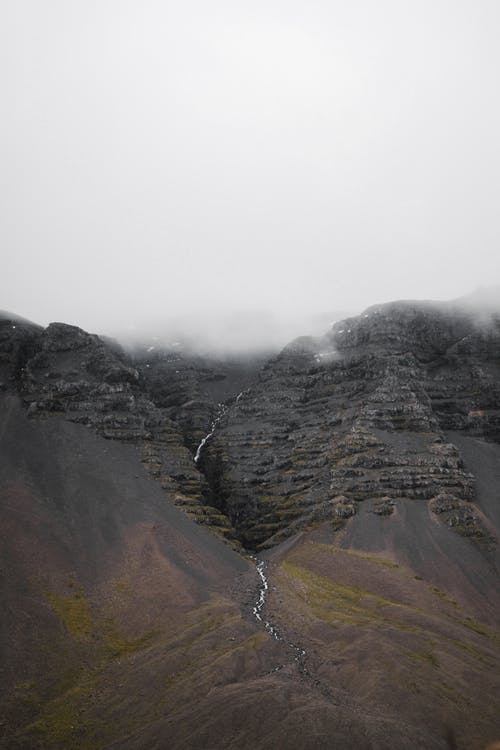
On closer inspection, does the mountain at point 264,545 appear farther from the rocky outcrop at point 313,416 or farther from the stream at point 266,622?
the rocky outcrop at point 313,416

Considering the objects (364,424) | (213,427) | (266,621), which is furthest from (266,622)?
(213,427)

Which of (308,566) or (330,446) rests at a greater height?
(330,446)

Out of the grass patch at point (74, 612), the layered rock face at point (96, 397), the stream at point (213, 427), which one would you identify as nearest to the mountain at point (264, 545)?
the grass patch at point (74, 612)

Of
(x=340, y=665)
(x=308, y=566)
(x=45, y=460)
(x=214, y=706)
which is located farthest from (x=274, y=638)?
(x=45, y=460)

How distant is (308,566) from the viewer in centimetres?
10962

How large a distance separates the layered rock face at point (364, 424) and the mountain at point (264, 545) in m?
0.66

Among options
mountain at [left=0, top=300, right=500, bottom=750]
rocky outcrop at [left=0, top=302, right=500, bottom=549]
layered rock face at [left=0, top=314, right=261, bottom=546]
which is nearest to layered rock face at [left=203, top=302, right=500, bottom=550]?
rocky outcrop at [left=0, top=302, right=500, bottom=549]

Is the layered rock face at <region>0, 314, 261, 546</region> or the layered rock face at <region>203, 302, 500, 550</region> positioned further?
the layered rock face at <region>203, 302, 500, 550</region>

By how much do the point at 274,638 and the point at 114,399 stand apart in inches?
3255

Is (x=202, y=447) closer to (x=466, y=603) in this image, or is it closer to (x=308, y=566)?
(x=308, y=566)

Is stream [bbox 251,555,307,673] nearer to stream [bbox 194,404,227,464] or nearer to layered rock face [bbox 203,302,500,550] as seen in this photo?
layered rock face [bbox 203,302,500,550]

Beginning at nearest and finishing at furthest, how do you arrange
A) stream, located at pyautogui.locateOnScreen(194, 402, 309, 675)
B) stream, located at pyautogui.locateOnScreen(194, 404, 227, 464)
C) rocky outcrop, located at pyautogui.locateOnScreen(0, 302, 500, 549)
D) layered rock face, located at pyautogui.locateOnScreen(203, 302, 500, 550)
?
stream, located at pyautogui.locateOnScreen(194, 402, 309, 675)
layered rock face, located at pyautogui.locateOnScreen(203, 302, 500, 550)
rocky outcrop, located at pyautogui.locateOnScreen(0, 302, 500, 549)
stream, located at pyautogui.locateOnScreen(194, 404, 227, 464)

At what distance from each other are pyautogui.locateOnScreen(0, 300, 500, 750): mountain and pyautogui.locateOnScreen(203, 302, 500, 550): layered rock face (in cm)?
66

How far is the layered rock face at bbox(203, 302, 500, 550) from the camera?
128m
